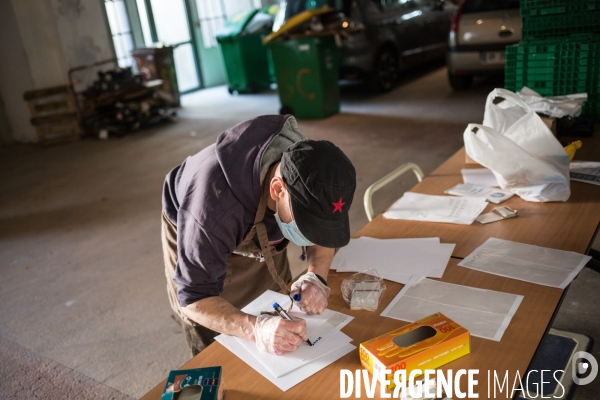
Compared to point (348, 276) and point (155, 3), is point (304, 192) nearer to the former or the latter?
point (348, 276)

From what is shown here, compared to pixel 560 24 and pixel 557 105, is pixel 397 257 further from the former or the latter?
pixel 560 24

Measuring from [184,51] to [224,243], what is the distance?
9.07m

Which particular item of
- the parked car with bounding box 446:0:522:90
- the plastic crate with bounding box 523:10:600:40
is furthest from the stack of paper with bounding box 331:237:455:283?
the parked car with bounding box 446:0:522:90

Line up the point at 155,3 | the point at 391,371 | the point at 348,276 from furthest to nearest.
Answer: the point at 155,3 < the point at 348,276 < the point at 391,371

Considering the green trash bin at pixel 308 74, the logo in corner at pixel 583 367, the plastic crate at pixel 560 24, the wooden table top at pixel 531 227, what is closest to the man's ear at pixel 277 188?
the wooden table top at pixel 531 227

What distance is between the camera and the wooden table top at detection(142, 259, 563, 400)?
128 centimetres

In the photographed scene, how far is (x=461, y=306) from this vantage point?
1519 mm

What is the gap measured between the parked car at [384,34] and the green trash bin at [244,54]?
1.14 metres

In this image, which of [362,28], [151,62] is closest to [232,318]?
[362,28]

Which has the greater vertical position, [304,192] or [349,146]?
[304,192]

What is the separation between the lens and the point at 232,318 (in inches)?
57.3

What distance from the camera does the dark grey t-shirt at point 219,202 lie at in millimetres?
1394

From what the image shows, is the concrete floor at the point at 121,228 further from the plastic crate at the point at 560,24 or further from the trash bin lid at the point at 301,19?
the plastic crate at the point at 560,24

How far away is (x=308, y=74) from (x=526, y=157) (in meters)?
4.61
